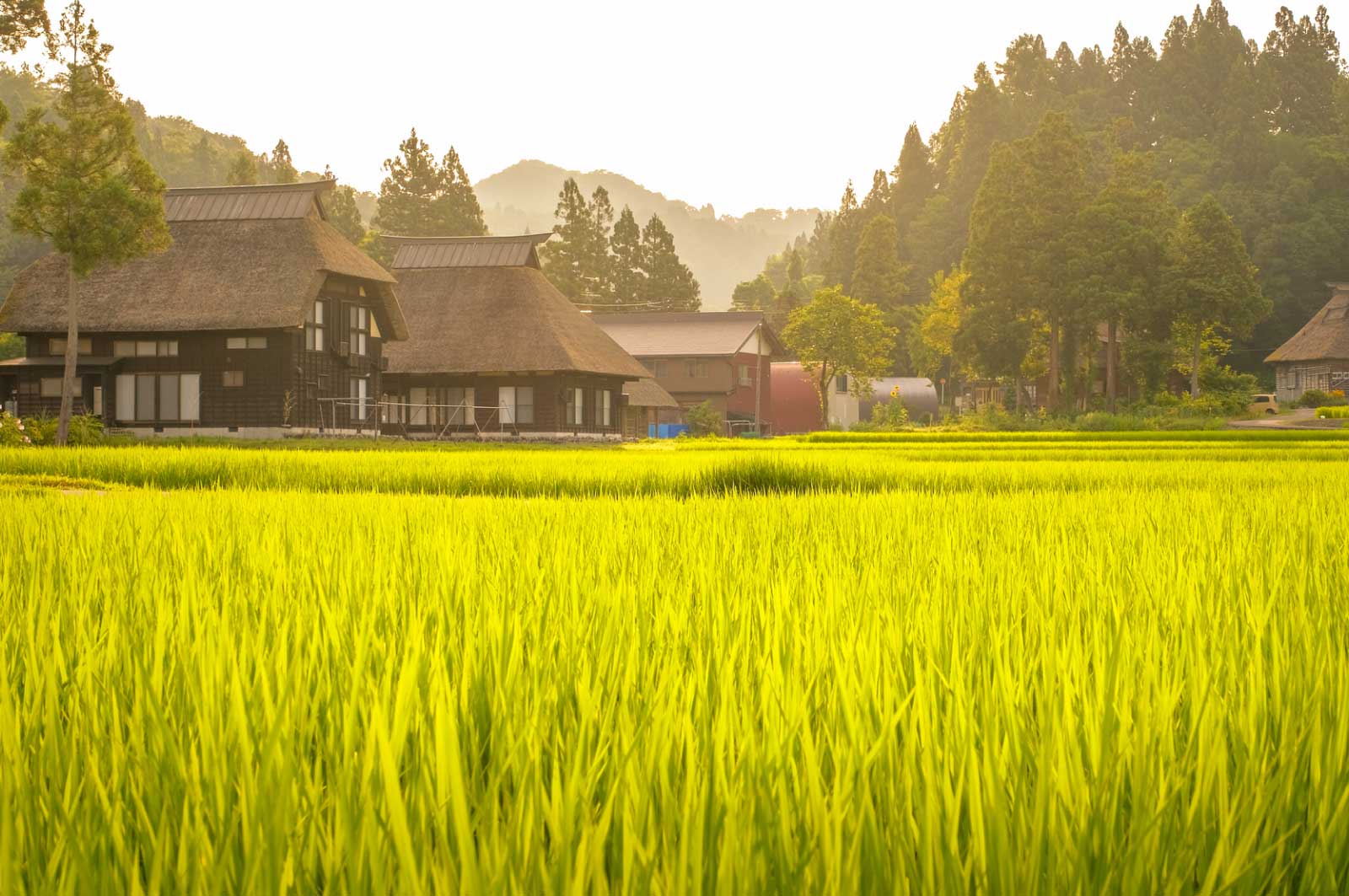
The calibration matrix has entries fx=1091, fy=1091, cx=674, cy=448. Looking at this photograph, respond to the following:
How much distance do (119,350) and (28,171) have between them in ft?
27.9

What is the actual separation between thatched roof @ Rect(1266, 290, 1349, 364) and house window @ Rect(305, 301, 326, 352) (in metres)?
50.5

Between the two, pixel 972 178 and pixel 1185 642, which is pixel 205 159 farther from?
pixel 1185 642

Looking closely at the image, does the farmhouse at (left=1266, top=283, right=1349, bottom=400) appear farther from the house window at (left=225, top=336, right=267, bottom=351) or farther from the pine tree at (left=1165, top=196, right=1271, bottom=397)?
the house window at (left=225, top=336, right=267, bottom=351)

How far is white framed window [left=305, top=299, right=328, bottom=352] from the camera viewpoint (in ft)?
108

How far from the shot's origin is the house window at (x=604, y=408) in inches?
→ 1649

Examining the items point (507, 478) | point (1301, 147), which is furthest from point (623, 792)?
point (1301, 147)

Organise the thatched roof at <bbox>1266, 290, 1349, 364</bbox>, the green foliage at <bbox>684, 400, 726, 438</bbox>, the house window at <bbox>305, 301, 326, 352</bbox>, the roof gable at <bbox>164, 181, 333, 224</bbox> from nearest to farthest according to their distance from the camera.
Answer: the house window at <bbox>305, 301, 326, 352</bbox> < the roof gable at <bbox>164, 181, 333, 224</bbox> < the green foliage at <bbox>684, 400, 726, 438</bbox> < the thatched roof at <bbox>1266, 290, 1349, 364</bbox>

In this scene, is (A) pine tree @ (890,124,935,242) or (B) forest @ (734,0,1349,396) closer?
(B) forest @ (734,0,1349,396)

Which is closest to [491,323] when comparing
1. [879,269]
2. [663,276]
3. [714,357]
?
[714,357]

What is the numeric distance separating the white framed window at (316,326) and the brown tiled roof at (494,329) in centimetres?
494

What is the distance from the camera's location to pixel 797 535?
16.5 ft

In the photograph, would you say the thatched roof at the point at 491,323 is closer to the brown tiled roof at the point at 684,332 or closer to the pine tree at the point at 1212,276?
the brown tiled roof at the point at 684,332

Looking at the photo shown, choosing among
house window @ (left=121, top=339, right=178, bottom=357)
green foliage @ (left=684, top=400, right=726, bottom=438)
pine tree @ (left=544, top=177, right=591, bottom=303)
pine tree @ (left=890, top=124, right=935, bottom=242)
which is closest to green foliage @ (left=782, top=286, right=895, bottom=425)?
green foliage @ (left=684, top=400, right=726, bottom=438)

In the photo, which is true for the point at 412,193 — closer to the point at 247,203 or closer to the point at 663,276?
the point at 663,276
